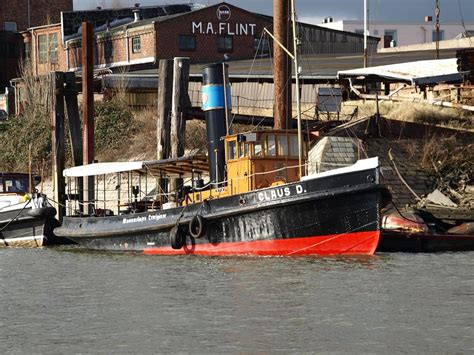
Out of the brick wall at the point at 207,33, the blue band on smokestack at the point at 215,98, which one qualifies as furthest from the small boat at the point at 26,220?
the brick wall at the point at 207,33

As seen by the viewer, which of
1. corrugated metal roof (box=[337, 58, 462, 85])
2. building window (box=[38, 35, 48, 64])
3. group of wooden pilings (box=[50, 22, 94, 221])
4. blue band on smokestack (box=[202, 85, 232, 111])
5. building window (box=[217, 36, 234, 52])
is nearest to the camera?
blue band on smokestack (box=[202, 85, 232, 111])

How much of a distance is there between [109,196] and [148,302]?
20727 mm

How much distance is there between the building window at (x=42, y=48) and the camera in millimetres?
66500

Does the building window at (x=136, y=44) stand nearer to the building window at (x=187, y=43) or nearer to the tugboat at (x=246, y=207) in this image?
the building window at (x=187, y=43)

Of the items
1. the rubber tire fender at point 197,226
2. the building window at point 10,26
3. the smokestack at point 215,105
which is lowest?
the rubber tire fender at point 197,226

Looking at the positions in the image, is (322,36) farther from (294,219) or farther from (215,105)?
(294,219)

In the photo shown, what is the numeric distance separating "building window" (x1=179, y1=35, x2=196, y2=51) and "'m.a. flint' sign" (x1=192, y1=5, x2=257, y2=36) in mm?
418

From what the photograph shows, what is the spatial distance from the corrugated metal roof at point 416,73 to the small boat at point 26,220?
13070 millimetres

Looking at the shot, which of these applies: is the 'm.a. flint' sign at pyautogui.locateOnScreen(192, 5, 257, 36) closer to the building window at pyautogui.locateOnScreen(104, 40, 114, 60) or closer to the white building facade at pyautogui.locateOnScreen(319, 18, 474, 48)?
the building window at pyautogui.locateOnScreen(104, 40, 114, 60)

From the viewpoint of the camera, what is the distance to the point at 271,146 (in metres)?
28.4

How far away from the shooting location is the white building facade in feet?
280

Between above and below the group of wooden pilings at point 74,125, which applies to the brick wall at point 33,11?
above

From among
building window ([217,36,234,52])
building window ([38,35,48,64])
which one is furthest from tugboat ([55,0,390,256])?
building window ([38,35,48,64])

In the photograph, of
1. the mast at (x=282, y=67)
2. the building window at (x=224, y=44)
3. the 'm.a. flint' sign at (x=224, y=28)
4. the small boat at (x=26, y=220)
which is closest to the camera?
the mast at (x=282, y=67)
